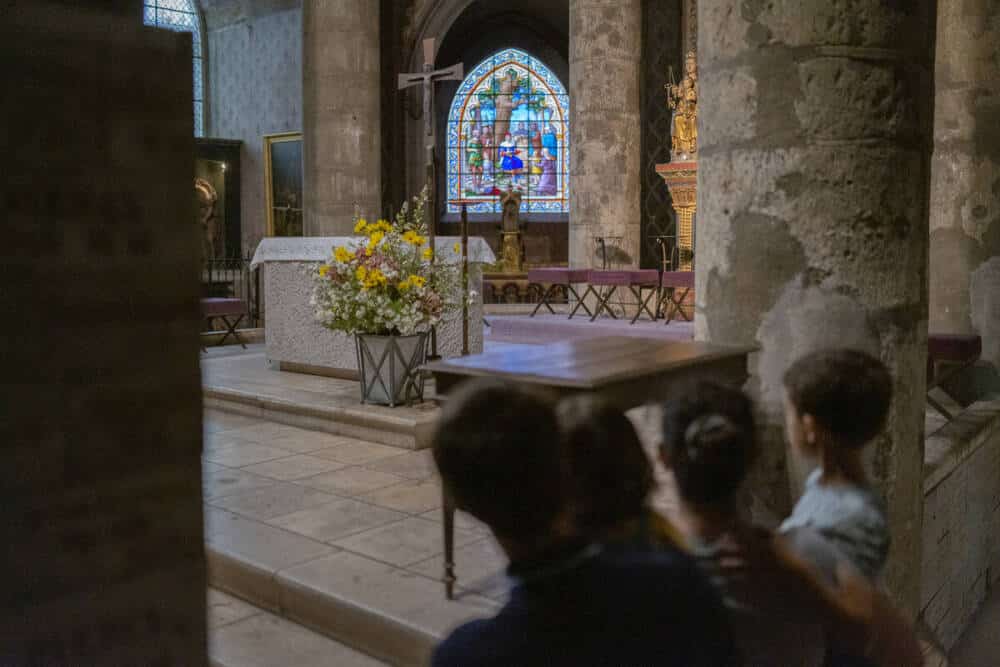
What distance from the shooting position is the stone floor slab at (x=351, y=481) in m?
4.07

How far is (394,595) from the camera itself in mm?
2846

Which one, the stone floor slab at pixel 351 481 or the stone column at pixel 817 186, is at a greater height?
the stone column at pixel 817 186

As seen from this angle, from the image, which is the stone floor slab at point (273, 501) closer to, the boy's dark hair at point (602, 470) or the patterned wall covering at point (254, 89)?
the boy's dark hair at point (602, 470)

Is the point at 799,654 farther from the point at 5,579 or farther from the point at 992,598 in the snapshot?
the point at 992,598

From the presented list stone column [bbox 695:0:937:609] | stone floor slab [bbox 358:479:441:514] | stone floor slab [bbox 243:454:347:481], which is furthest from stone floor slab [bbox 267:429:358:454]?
stone column [bbox 695:0:937:609]

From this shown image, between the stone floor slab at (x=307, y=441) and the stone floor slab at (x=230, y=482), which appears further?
the stone floor slab at (x=307, y=441)

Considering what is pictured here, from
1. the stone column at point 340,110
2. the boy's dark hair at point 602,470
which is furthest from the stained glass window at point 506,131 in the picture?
the boy's dark hair at point 602,470

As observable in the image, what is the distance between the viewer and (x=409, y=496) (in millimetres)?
3971

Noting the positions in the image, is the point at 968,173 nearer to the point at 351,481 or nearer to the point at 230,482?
the point at 351,481

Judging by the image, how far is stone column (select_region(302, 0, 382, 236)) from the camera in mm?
11258

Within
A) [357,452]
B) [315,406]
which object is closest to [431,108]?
[315,406]

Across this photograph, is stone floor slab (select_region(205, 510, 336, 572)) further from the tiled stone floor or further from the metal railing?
the metal railing

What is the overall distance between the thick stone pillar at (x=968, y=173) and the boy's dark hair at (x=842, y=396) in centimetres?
463

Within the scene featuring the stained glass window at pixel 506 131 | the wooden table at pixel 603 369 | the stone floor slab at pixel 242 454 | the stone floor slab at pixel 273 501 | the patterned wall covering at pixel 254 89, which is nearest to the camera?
the wooden table at pixel 603 369
